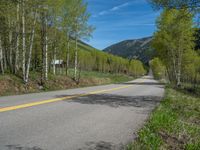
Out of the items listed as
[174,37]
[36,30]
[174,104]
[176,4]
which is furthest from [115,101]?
[174,37]

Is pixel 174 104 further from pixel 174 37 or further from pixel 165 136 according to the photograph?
pixel 174 37

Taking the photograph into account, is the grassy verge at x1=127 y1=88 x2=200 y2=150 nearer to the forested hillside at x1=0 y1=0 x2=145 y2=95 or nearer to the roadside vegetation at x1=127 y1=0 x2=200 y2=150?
the roadside vegetation at x1=127 y1=0 x2=200 y2=150

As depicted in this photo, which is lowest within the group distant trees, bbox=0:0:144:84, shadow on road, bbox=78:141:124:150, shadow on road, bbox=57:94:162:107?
shadow on road, bbox=57:94:162:107

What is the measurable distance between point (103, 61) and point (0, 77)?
4677 inches

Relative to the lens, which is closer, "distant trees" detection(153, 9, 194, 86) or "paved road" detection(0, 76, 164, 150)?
"paved road" detection(0, 76, 164, 150)

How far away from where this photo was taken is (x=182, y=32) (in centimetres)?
3669

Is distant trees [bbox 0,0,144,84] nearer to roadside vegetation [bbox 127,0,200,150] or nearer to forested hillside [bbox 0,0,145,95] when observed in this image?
forested hillside [bbox 0,0,145,95]

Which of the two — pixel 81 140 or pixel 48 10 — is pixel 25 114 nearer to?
pixel 81 140

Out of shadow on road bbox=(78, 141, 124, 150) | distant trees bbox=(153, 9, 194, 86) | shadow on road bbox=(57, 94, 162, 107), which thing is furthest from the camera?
distant trees bbox=(153, 9, 194, 86)

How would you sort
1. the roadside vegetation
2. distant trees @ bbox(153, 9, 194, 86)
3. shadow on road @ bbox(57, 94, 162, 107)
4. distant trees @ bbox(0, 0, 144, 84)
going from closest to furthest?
1. the roadside vegetation
2. shadow on road @ bbox(57, 94, 162, 107)
3. distant trees @ bbox(0, 0, 144, 84)
4. distant trees @ bbox(153, 9, 194, 86)

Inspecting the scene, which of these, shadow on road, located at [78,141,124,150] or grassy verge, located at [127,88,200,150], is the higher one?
shadow on road, located at [78,141,124,150]

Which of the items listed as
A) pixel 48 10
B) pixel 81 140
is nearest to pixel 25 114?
pixel 81 140

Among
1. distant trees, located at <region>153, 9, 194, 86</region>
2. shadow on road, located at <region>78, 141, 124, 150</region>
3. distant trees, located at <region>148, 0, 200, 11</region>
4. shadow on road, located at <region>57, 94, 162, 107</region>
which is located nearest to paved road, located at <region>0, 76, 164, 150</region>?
shadow on road, located at <region>78, 141, 124, 150</region>

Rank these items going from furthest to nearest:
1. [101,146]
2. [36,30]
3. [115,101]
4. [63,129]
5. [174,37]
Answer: [174,37] < [36,30] < [115,101] < [63,129] < [101,146]
